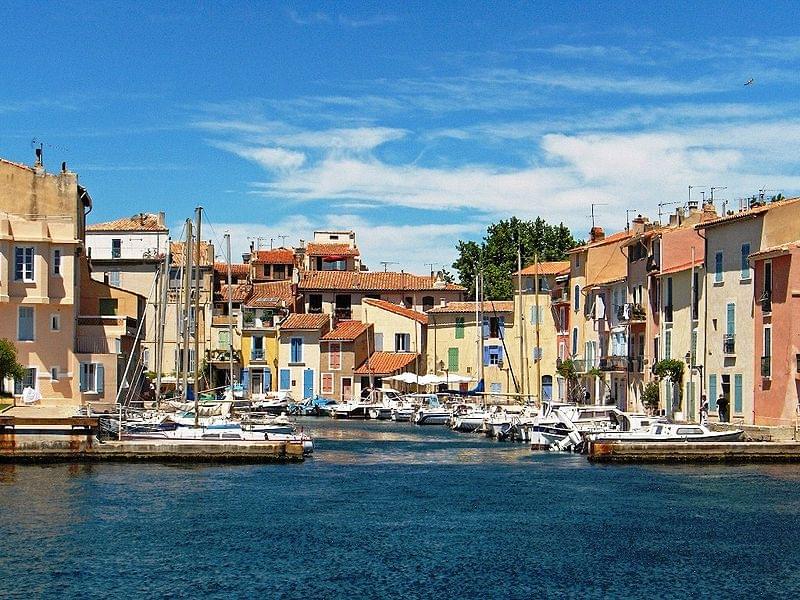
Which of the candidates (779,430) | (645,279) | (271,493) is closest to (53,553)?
(271,493)

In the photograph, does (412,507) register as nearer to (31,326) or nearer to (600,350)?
(31,326)

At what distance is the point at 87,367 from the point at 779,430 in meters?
35.5

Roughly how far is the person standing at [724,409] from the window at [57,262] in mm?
34195

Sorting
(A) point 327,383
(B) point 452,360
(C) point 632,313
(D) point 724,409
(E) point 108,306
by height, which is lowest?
(A) point 327,383

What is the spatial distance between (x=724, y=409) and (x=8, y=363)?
3509cm

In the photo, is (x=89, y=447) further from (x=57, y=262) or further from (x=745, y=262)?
(x=745, y=262)

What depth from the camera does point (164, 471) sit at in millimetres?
53906

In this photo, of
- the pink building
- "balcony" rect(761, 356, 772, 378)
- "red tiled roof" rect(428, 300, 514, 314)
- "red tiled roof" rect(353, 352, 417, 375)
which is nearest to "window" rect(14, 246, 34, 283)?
the pink building

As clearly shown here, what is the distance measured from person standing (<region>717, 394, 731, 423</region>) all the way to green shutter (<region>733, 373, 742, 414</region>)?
1.95 feet

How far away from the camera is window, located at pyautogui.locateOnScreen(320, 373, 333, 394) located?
10762 cm

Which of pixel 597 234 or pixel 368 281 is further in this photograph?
pixel 368 281

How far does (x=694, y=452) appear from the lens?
5656 cm

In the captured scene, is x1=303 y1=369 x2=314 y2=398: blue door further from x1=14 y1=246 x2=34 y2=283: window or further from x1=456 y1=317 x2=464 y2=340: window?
x1=14 y1=246 x2=34 y2=283: window

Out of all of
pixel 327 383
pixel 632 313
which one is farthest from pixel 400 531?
pixel 327 383
